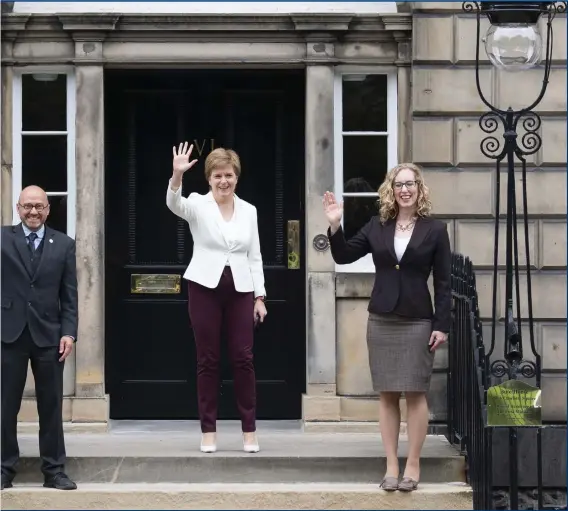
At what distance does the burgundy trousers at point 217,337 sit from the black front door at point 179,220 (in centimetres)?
159

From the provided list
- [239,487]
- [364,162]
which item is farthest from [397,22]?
[239,487]

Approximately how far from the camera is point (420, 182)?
7.87 m

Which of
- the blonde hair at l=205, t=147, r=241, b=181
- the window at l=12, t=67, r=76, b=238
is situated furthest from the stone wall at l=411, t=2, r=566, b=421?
the window at l=12, t=67, r=76, b=238

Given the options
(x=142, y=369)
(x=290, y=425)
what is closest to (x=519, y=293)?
(x=290, y=425)

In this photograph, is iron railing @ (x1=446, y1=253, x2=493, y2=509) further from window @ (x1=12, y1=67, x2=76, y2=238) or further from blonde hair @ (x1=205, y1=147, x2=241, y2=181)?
window @ (x1=12, y1=67, x2=76, y2=238)

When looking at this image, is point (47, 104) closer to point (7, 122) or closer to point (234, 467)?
point (7, 122)

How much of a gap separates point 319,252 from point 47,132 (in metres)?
2.16

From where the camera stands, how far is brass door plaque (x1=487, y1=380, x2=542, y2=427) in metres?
7.54

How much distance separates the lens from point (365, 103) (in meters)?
9.77

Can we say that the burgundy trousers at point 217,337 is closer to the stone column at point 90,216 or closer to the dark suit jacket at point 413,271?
the dark suit jacket at point 413,271

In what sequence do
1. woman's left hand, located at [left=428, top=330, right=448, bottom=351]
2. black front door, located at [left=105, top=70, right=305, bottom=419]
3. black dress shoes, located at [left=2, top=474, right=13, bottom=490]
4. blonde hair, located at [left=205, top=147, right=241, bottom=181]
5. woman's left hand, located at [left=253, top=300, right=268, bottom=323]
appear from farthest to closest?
black front door, located at [left=105, top=70, right=305, bottom=419], woman's left hand, located at [left=253, top=300, right=268, bottom=323], blonde hair, located at [left=205, top=147, right=241, bottom=181], black dress shoes, located at [left=2, top=474, right=13, bottom=490], woman's left hand, located at [left=428, top=330, right=448, bottom=351]

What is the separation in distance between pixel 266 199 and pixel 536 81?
2.15m

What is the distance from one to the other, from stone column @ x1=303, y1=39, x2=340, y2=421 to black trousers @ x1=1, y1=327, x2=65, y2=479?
2178 millimetres

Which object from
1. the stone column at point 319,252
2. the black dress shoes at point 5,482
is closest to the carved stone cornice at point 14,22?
the stone column at point 319,252
